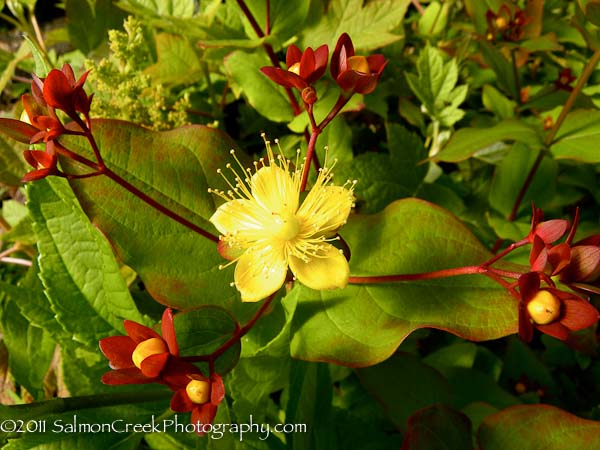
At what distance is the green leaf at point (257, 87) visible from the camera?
76cm

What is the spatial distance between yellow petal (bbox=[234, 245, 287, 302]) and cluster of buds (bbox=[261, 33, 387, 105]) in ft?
0.57

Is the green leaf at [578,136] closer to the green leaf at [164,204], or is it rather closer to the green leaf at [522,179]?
the green leaf at [522,179]

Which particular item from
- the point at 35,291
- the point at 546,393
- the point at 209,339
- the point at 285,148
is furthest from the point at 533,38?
the point at 35,291

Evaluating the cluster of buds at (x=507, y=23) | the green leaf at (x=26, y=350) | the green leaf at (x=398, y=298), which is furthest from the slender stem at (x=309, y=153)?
the cluster of buds at (x=507, y=23)

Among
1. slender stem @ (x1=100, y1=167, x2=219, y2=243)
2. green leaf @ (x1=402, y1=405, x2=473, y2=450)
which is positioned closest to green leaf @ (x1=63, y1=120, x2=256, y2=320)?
slender stem @ (x1=100, y1=167, x2=219, y2=243)

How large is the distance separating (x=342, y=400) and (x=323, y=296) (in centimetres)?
29

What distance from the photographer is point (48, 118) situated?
19.0 inches

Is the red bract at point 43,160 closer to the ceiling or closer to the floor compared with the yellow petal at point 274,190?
closer to the ceiling

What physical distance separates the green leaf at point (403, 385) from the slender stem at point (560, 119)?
0.32m

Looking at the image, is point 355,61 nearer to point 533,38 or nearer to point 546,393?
point 533,38

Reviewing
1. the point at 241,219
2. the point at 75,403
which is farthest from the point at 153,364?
the point at 241,219

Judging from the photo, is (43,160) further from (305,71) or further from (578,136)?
(578,136)

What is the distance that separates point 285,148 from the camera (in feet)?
2.70

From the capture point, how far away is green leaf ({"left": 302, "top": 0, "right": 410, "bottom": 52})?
826 mm
